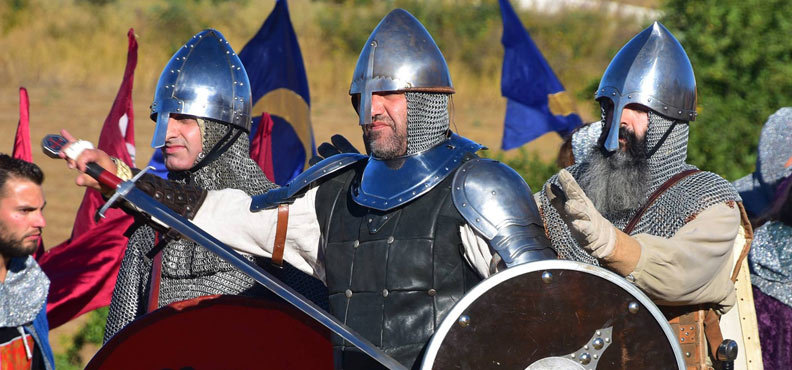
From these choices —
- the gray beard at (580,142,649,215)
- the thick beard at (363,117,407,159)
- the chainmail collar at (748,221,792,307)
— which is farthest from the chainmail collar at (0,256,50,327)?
the chainmail collar at (748,221,792,307)

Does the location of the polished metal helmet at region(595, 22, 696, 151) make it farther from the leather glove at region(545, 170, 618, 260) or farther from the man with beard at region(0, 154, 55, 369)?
the man with beard at region(0, 154, 55, 369)

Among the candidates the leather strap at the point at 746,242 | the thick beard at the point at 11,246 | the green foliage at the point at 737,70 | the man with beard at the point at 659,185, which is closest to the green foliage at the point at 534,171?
the green foliage at the point at 737,70

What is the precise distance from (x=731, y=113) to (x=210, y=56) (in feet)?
15.7

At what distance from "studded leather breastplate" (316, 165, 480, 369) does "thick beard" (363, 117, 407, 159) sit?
181 millimetres

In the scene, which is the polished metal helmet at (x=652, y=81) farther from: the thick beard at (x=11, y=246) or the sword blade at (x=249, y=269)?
the thick beard at (x=11, y=246)

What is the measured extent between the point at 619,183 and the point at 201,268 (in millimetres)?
1570

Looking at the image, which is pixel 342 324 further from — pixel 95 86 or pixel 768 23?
pixel 95 86

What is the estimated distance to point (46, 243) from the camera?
11.8 meters

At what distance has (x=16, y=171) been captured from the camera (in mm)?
4918

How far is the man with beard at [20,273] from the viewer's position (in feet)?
15.8

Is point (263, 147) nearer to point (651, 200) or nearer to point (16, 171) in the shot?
point (16, 171)

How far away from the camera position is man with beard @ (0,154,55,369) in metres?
4.82

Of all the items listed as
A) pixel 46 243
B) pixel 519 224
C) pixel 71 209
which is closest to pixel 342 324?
pixel 519 224

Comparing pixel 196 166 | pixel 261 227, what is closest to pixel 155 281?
pixel 196 166
